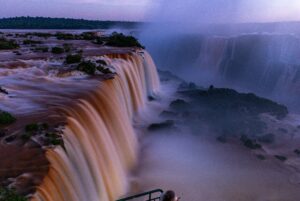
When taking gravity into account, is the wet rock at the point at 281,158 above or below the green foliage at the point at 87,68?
below

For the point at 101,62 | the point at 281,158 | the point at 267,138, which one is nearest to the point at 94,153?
the point at 281,158

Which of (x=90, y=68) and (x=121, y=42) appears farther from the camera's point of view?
(x=121, y=42)

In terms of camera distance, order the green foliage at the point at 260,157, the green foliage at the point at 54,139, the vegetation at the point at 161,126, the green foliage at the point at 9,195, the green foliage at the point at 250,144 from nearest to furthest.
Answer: the green foliage at the point at 9,195, the green foliage at the point at 54,139, the green foliage at the point at 260,157, the green foliage at the point at 250,144, the vegetation at the point at 161,126

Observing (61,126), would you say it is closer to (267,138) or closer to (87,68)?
(87,68)

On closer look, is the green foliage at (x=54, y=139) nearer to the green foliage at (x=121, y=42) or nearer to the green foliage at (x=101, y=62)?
the green foliage at (x=101, y=62)

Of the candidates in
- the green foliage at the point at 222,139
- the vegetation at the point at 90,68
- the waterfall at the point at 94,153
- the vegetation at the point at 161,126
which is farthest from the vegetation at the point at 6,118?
the green foliage at the point at 222,139

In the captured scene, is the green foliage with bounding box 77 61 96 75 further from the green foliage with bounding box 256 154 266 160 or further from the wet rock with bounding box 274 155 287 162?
the wet rock with bounding box 274 155 287 162

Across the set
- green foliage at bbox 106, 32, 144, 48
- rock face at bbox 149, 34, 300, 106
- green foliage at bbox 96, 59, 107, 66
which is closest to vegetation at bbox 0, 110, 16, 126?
green foliage at bbox 96, 59, 107, 66
